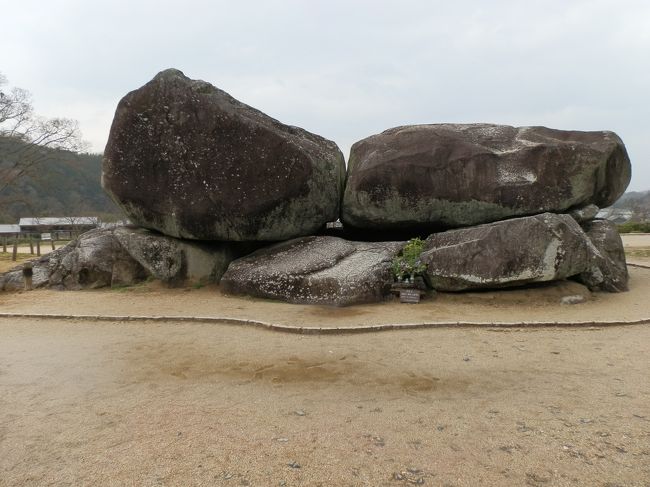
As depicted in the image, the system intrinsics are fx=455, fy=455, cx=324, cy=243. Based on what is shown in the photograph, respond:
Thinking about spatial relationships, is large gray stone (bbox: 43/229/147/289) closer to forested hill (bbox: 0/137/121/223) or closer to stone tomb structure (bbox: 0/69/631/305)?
stone tomb structure (bbox: 0/69/631/305)

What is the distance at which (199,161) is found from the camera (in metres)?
10.3

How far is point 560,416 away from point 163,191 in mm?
9068

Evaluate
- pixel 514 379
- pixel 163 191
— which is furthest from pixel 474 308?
pixel 163 191

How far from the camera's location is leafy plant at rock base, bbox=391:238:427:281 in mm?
9264

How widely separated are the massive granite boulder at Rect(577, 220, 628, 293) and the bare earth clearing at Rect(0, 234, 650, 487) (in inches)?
67.9

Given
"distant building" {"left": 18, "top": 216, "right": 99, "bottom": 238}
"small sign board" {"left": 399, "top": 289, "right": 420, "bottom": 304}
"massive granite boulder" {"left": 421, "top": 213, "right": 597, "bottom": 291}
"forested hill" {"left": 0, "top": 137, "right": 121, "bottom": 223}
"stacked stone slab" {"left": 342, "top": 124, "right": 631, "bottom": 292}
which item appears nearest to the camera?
"massive granite boulder" {"left": 421, "top": 213, "right": 597, "bottom": 291}

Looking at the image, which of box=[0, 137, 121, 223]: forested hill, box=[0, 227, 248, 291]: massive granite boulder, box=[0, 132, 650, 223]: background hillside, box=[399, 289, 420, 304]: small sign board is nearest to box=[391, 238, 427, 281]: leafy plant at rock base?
box=[399, 289, 420, 304]: small sign board

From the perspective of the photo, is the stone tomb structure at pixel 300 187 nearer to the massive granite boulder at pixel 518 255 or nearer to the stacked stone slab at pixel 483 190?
the stacked stone slab at pixel 483 190

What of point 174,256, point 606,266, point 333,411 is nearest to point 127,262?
point 174,256

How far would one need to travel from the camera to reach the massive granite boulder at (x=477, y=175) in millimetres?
10133

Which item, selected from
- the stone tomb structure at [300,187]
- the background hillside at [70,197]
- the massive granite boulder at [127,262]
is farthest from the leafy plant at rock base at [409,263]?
the background hillside at [70,197]

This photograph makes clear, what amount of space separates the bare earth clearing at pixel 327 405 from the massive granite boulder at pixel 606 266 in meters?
1.72

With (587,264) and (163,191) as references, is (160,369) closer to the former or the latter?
(163,191)

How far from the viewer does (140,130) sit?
34.0 feet
